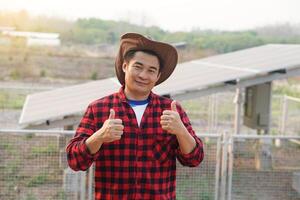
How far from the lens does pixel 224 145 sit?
17.1 ft

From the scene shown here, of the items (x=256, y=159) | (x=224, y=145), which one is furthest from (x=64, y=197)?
(x=256, y=159)

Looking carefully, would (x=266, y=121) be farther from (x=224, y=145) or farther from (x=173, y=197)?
(x=173, y=197)

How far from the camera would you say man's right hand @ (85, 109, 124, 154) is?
2197 millimetres

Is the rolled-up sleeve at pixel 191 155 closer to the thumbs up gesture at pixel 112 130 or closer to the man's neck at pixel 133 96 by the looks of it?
the man's neck at pixel 133 96

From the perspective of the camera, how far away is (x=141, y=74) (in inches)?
94.7

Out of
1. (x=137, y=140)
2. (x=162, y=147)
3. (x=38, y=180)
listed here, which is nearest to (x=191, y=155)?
(x=162, y=147)

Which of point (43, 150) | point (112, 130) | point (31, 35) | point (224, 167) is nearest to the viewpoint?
point (112, 130)

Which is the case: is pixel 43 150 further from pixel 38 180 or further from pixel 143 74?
pixel 143 74

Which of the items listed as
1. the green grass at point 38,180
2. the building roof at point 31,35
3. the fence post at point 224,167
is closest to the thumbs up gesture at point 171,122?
the fence post at point 224,167

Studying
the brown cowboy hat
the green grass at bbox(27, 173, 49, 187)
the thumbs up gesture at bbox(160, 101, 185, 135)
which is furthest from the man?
the green grass at bbox(27, 173, 49, 187)

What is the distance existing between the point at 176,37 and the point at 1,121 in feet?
161

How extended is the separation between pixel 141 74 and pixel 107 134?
1.21ft

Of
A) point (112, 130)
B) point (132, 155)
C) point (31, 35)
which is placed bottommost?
point (132, 155)

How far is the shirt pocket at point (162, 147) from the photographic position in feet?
8.08
